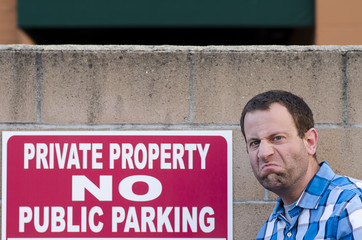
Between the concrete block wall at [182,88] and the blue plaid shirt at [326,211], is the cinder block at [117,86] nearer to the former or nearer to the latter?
the concrete block wall at [182,88]

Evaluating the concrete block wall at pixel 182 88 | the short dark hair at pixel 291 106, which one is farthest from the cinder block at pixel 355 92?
the short dark hair at pixel 291 106

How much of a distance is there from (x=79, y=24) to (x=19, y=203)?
251cm

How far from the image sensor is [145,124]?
9.80 feet

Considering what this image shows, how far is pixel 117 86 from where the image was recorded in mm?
2994

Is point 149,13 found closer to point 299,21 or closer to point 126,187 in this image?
point 299,21

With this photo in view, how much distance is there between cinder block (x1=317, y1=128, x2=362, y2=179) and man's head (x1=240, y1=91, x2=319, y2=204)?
0.75m

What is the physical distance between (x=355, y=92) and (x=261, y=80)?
0.49 metres

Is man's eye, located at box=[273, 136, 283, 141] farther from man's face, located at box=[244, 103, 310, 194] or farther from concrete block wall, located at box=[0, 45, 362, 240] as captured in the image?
concrete block wall, located at box=[0, 45, 362, 240]

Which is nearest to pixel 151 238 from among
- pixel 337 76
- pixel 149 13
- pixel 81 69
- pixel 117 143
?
pixel 117 143

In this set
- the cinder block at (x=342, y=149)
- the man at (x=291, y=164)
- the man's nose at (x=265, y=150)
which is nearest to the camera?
the man at (x=291, y=164)

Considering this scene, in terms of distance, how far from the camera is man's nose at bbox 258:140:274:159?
2.20 metres

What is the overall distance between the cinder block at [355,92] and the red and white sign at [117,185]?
2.15ft

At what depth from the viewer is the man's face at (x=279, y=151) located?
2186 mm

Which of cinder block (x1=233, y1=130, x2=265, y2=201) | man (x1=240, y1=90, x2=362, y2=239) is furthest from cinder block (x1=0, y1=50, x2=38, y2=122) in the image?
man (x1=240, y1=90, x2=362, y2=239)
